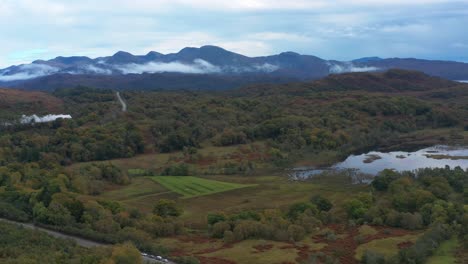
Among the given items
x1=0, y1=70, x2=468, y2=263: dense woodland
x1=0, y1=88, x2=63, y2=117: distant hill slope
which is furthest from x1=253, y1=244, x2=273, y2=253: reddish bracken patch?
x1=0, y1=88, x2=63, y2=117: distant hill slope

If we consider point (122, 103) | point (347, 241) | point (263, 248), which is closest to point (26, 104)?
point (122, 103)

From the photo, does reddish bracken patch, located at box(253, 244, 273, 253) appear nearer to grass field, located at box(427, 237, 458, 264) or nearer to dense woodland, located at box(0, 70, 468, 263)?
dense woodland, located at box(0, 70, 468, 263)

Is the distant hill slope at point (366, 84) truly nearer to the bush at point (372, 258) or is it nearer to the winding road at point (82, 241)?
the winding road at point (82, 241)

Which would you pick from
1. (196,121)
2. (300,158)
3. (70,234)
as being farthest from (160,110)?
(70,234)

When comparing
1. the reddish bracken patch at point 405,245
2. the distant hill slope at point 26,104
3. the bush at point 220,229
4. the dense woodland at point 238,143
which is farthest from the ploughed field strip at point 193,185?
the distant hill slope at point 26,104

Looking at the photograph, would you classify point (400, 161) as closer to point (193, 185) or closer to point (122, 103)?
point (193, 185)

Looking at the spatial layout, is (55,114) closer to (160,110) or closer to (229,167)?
(160,110)
